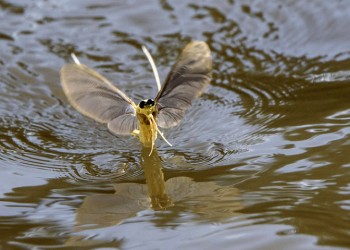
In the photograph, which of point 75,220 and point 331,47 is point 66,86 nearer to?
point 75,220

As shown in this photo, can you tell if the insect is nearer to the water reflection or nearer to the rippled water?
the rippled water

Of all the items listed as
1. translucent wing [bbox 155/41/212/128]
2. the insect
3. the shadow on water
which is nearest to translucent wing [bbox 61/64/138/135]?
the insect

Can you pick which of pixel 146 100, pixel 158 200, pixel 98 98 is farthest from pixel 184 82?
pixel 158 200

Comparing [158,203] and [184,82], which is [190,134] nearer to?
[184,82]

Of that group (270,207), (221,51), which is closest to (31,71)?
(221,51)

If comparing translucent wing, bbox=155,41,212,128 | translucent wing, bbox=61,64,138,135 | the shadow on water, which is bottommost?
the shadow on water

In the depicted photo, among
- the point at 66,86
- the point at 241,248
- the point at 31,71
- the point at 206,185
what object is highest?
the point at 31,71
